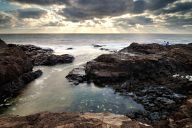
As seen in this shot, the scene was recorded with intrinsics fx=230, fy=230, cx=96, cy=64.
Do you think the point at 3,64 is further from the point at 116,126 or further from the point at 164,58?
the point at 164,58

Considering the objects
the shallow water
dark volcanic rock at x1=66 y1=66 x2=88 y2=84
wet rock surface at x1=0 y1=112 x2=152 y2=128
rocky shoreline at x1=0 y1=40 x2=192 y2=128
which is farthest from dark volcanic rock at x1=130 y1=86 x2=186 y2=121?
wet rock surface at x1=0 y1=112 x2=152 y2=128

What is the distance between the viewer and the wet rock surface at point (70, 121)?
45.3 feet

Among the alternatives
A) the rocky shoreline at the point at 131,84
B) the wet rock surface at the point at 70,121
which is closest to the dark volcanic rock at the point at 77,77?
the rocky shoreline at the point at 131,84

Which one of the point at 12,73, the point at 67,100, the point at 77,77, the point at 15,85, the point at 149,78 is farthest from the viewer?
the point at 77,77

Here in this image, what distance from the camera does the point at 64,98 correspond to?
34.5 m

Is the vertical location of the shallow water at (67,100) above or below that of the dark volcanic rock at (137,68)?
below

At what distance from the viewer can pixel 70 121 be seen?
14250 mm

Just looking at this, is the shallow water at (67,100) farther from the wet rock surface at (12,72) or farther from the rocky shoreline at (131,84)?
the rocky shoreline at (131,84)

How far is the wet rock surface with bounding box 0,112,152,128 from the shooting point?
1380cm

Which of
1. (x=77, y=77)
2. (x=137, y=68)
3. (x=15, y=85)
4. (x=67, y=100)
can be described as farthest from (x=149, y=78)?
(x=15, y=85)

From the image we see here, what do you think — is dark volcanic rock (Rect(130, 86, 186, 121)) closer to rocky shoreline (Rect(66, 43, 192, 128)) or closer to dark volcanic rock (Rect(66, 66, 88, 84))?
rocky shoreline (Rect(66, 43, 192, 128))

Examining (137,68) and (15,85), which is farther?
(137,68)

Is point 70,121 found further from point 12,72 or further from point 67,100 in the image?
point 12,72

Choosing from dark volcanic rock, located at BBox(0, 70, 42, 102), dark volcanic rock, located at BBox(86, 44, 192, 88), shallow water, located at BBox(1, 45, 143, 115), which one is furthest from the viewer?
dark volcanic rock, located at BBox(86, 44, 192, 88)
